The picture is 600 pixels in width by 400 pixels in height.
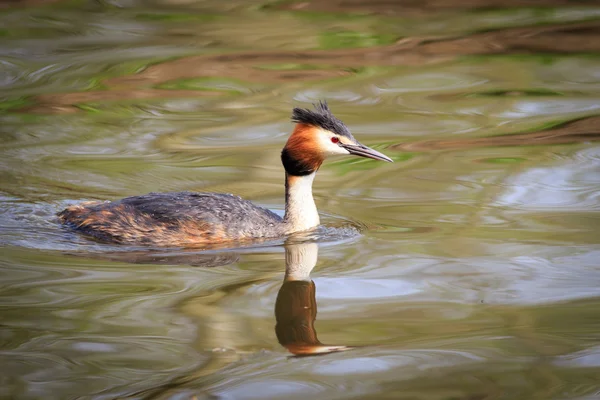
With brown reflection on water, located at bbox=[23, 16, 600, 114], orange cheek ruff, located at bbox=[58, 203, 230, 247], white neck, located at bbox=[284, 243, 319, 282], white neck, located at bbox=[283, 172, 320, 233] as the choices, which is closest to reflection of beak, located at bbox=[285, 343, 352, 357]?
white neck, located at bbox=[284, 243, 319, 282]

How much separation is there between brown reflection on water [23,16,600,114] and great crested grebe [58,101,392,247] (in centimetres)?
405

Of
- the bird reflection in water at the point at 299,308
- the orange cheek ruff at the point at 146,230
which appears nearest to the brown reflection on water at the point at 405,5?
the orange cheek ruff at the point at 146,230

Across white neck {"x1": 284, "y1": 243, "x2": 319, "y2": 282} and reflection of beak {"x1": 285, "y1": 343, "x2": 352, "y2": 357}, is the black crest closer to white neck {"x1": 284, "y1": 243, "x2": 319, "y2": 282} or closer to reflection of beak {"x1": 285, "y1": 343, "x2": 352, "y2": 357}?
white neck {"x1": 284, "y1": 243, "x2": 319, "y2": 282}

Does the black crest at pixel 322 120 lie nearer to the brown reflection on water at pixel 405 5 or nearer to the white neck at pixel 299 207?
the white neck at pixel 299 207

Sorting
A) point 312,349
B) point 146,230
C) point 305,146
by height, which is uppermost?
point 305,146

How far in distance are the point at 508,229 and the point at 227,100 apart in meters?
4.62

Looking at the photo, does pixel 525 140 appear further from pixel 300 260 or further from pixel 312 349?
pixel 312 349

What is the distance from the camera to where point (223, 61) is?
11.9m

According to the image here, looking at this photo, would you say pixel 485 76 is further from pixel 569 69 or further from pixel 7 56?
pixel 7 56

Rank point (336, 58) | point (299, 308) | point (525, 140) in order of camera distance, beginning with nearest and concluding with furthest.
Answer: point (299, 308) → point (525, 140) → point (336, 58)

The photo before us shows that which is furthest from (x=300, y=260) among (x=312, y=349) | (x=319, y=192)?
(x=319, y=192)

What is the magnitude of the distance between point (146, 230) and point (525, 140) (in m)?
3.94

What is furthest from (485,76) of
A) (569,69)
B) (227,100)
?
(227,100)

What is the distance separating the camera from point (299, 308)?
17.9ft
